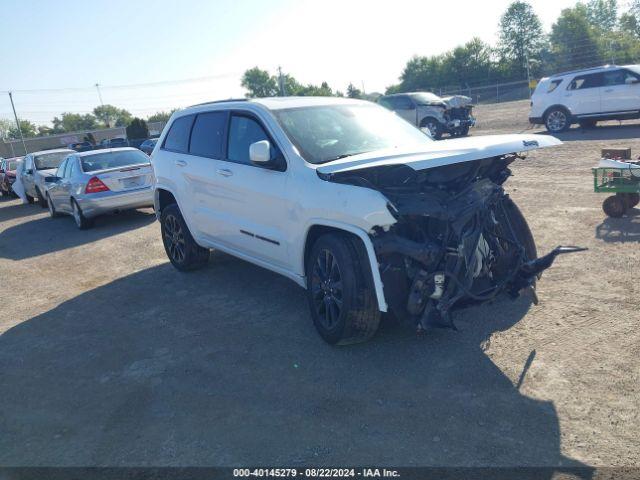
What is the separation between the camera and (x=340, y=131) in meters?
5.34

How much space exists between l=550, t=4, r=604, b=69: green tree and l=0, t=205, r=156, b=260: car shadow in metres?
45.6

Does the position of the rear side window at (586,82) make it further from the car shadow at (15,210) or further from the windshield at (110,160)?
the car shadow at (15,210)

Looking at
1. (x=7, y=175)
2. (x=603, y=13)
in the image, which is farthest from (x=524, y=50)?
(x=7, y=175)

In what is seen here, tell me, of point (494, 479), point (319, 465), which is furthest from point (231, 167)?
point (494, 479)

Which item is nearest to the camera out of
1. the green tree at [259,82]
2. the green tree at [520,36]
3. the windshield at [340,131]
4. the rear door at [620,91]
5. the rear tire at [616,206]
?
the windshield at [340,131]

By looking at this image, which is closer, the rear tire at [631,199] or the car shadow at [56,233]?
the rear tire at [631,199]

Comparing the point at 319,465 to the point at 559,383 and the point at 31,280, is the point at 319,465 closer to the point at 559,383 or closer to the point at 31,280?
the point at 559,383

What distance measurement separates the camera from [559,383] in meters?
3.75

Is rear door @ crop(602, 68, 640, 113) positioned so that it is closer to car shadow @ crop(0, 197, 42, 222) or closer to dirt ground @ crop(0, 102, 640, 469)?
dirt ground @ crop(0, 102, 640, 469)

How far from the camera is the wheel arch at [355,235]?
405cm

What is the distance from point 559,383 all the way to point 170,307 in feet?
13.0

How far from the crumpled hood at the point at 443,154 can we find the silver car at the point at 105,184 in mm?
7550

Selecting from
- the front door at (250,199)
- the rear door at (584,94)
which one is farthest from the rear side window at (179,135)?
the rear door at (584,94)

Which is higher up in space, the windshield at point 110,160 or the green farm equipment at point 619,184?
the windshield at point 110,160
